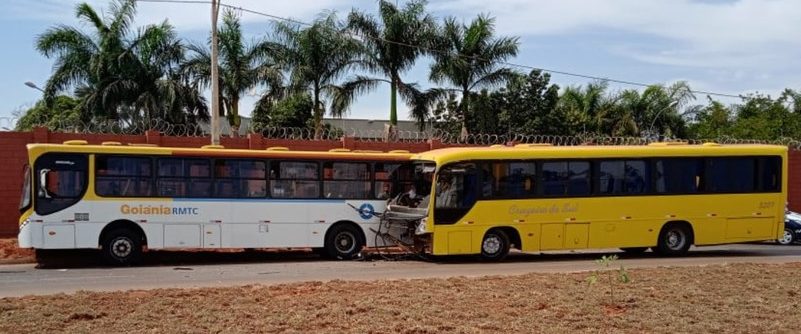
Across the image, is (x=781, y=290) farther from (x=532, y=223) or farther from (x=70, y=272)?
(x=70, y=272)

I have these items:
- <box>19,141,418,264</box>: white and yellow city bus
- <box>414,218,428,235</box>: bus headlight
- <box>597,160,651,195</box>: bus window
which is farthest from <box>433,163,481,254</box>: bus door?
<box>597,160,651,195</box>: bus window

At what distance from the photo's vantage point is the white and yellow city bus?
16266 mm

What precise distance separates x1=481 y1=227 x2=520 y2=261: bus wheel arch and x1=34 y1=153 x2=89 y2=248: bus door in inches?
329

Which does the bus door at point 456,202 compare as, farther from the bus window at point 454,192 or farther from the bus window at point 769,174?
the bus window at point 769,174

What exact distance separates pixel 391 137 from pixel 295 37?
6.70 meters

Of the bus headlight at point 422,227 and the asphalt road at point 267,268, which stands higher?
the bus headlight at point 422,227

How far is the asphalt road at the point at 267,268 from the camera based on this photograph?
13.6m

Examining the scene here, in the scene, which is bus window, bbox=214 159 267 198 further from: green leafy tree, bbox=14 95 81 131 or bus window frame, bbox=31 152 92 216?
green leafy tree, bbox=14 95 81 131

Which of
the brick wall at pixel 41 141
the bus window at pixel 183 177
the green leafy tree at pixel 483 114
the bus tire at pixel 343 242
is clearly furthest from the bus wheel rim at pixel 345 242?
the green leafy tree at pixel 483 114

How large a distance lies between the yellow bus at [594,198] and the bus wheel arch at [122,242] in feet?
17.8

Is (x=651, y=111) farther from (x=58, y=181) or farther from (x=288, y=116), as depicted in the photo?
(x=58, y=181)

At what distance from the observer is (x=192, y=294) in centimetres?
1104

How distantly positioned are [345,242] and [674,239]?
779 centimetres

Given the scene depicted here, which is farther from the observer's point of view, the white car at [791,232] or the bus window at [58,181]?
the white car at [791,232]
